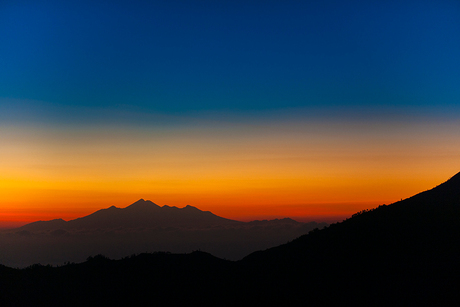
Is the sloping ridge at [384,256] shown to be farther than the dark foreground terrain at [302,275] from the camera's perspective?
No

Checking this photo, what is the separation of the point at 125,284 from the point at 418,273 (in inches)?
802

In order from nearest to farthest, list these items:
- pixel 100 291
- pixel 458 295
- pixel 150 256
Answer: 1. pixel 458 295
2. pixel 100 291
3. pixel 150 256

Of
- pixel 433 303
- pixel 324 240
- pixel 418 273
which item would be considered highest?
pixel 324 240

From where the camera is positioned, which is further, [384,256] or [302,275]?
[302,275]

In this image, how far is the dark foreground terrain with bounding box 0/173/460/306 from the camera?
21.3 meters

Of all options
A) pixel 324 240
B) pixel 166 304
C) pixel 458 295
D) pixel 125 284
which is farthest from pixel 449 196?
pixel 125 284

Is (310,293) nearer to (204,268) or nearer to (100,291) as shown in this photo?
(204,268)

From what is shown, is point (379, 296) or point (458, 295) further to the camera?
point (379, 296)

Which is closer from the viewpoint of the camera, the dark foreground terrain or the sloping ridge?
the sloping ridge

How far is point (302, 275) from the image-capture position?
25.6 metres

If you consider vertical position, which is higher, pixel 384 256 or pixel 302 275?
pixel 384 256

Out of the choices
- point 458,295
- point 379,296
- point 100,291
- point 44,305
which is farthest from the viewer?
point 100,291

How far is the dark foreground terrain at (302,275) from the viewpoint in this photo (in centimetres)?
2127

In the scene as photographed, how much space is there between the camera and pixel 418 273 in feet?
70.9
